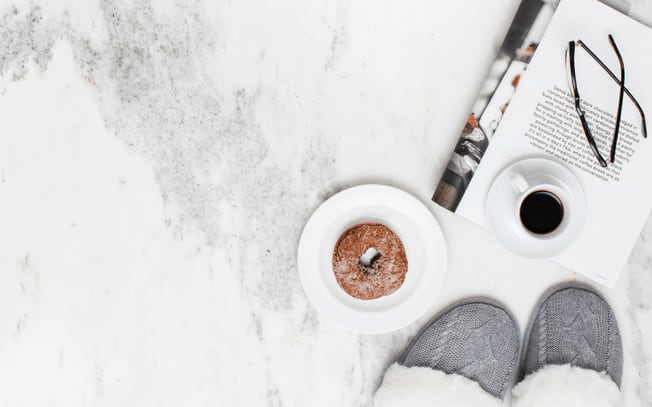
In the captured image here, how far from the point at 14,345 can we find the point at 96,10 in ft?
1.92

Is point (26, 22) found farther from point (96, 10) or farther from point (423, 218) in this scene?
point (423, 218)

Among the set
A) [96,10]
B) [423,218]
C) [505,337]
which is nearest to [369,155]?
[423,218]

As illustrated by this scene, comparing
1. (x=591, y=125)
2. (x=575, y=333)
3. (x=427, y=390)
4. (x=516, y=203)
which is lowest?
(x=427, y=390)

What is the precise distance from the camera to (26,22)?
2.92ft

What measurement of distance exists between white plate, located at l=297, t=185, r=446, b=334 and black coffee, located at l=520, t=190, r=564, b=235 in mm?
138

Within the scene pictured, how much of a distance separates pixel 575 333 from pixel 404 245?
1.13 ft

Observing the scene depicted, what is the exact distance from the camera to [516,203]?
792 mm

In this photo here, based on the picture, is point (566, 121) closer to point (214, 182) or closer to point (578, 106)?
point (578, 106)

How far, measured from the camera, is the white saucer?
2.63ft

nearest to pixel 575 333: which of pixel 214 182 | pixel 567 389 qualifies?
pixel 567 389

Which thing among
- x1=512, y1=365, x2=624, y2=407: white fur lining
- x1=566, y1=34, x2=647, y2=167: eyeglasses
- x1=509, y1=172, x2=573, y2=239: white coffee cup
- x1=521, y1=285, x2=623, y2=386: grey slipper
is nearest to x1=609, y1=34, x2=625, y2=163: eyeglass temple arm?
x1=566, y1=34, x2=647, y2=167: eyeglasses

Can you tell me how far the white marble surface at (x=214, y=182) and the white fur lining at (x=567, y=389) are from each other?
72 mm

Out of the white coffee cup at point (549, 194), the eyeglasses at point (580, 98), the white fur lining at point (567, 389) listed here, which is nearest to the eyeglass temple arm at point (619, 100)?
the eyeglasses at point (580, 98)

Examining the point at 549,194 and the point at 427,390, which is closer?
the point at 549,194
